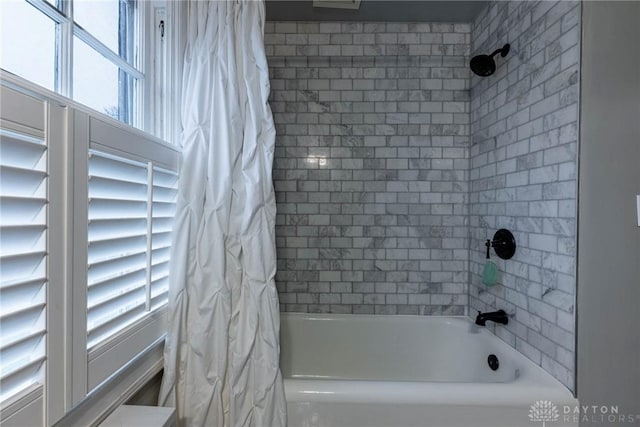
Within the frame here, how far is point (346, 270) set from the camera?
6.77 feet

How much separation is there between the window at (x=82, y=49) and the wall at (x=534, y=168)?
167cm

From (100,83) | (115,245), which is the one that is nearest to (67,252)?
(115,245)

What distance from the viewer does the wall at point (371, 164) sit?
2.02 meters

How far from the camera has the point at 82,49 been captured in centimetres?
94

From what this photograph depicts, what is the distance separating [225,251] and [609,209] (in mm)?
1473

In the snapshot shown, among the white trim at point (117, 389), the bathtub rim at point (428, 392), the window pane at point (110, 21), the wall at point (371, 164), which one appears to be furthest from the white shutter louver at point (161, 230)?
the wall at point (371, 164)

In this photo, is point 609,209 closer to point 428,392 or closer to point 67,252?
point 428,392

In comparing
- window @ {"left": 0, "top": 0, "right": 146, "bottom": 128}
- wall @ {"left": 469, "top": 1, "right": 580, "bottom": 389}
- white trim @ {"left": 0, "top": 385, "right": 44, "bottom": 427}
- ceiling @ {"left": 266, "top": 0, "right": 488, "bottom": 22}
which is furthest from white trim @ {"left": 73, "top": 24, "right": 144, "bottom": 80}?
wall @ {"left": 469, "top": 1, "right": 580, "bottom": 389}

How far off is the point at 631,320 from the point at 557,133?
775 millimetres

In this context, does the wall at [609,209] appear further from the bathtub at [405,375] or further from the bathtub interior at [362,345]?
the bathtub interior at [362,345]

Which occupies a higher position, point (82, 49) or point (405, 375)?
point (82, 49)

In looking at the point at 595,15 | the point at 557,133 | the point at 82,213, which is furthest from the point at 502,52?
the point at 82,213

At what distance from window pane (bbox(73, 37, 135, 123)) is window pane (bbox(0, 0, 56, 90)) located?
0.09 metres

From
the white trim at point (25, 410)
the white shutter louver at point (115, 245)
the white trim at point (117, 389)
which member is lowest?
the white trim at point (117, 389)
